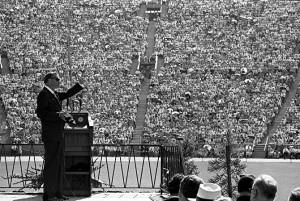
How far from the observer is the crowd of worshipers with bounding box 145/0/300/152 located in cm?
4009

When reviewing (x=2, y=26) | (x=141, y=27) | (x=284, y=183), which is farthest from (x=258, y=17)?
(x=284, y=183)

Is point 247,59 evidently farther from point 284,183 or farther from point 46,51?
point 284,183

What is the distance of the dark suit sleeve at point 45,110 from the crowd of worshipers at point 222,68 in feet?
78.8

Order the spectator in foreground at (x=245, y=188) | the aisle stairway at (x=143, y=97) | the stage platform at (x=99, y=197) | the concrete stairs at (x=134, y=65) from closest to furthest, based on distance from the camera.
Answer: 1. the spectator in foreground at (x=245, y=188)
2. the stage platform at (x=99, y=197)
3. the aisle stairway at (x=143, y=97)
4. the concrete stairs at (x=134, y=65)

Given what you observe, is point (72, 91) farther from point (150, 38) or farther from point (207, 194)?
point (150, 38)

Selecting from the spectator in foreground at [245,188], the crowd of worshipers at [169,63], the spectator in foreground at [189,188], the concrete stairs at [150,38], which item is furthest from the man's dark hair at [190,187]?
the concrete stairs at [150,38]

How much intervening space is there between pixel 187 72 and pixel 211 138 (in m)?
9.04

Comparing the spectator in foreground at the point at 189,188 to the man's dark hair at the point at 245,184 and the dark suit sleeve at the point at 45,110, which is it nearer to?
the man's dark hair at the point at 245,184

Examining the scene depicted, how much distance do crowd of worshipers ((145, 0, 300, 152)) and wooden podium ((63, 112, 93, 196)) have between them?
2252cm

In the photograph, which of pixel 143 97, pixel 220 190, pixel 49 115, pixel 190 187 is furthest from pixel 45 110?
pixel 143 97

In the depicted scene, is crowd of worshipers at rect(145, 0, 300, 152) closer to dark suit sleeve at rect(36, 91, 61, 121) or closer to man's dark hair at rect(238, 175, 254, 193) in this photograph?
dark suit sleeve at rect(36, 91, 61, 121)

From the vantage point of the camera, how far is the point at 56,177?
11.7 metres

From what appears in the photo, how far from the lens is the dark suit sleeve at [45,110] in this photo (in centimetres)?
1152

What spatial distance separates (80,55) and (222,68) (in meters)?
8.36
